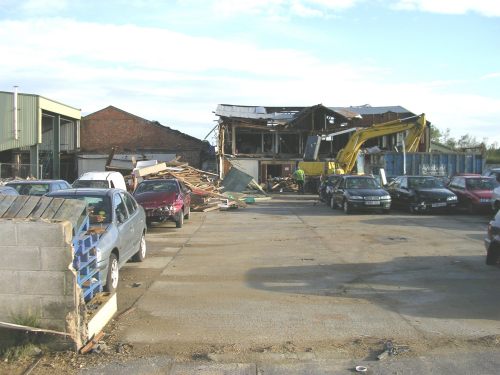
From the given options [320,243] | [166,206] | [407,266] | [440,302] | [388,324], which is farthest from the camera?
[166,206]

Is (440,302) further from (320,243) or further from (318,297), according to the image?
(320,243)

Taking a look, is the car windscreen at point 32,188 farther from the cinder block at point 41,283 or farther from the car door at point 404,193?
the car door at point 404,193

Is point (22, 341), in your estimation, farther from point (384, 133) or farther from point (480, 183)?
point (384, 133)

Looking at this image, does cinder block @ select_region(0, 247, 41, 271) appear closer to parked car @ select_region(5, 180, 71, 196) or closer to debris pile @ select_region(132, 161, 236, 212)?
parked car @ select_region(5, 180, 71, 196)

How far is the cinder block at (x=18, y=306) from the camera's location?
564cm

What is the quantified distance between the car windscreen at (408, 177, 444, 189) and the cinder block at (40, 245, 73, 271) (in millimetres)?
18515

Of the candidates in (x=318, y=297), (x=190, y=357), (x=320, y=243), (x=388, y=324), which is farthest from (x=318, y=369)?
(x=320, y=243)

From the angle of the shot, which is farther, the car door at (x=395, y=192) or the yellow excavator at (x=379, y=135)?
the yellow excavator at (x=379, y=135)

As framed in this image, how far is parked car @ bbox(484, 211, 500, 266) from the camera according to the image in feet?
31.7

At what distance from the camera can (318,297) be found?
7.95 metres

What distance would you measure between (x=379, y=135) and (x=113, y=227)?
26.7 m

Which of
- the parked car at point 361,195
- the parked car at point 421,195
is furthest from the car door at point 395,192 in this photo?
the parked car at point 361,195

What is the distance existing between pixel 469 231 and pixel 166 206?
884 centimetres

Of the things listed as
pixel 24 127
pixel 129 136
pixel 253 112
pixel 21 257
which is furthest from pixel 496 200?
pixel 129 136
